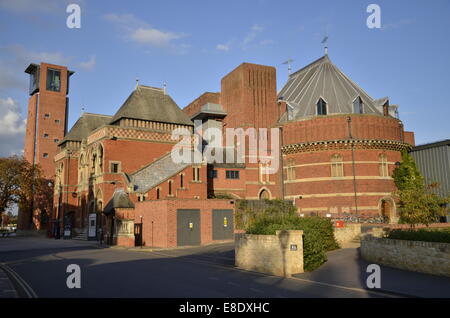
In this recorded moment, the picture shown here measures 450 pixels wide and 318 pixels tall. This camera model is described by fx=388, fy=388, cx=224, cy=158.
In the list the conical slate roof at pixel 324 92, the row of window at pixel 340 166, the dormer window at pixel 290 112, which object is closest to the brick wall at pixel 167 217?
the row of window at pixel 340 166

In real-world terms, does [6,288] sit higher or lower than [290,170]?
lower

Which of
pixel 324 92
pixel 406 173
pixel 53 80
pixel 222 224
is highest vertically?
pixel 53 80

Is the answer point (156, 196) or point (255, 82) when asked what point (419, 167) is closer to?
point (255, 82)

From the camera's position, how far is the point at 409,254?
15797 mm

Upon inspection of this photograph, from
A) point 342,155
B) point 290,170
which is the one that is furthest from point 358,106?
point 290,170

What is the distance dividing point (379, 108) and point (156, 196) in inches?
1101

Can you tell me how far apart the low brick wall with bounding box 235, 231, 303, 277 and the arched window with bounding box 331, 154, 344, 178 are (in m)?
26.5

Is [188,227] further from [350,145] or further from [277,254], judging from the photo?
[350,145]

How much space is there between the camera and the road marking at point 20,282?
12.0 metres

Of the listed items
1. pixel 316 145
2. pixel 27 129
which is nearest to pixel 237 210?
pixel 316 145

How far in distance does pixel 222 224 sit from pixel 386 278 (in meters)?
19.2

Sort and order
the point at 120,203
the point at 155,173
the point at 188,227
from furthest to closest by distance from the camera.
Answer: the point at 155,173
the point at 120,203
the point at 188,227

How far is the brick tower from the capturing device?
70.1m

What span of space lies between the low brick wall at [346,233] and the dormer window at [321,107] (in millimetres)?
20351
